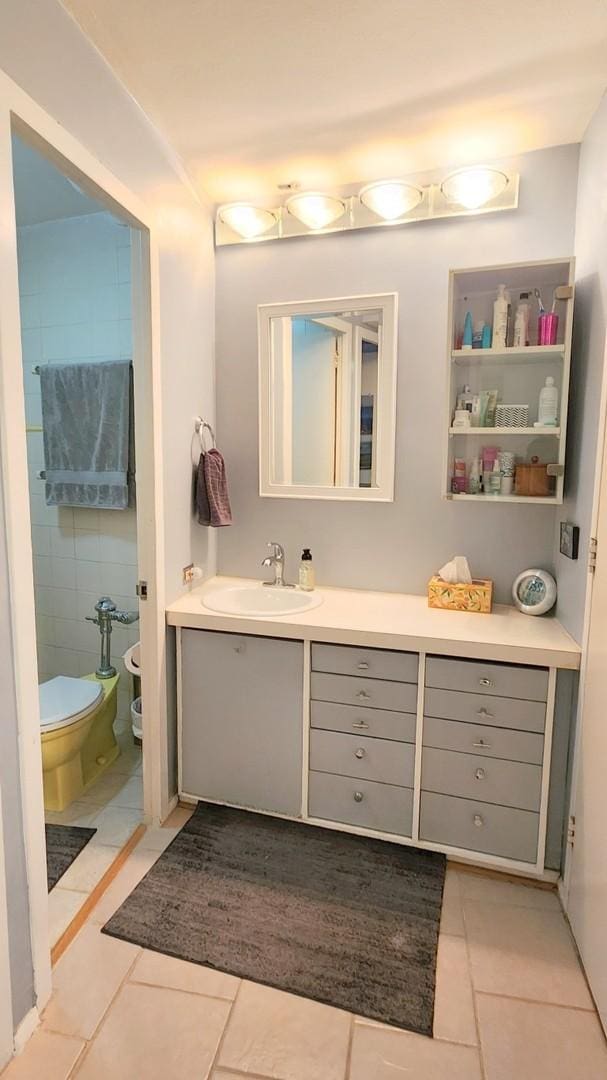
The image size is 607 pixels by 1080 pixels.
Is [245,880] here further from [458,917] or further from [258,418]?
[258,418]

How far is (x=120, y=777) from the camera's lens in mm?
2363

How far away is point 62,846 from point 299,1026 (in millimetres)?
1023

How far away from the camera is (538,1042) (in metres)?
1.31

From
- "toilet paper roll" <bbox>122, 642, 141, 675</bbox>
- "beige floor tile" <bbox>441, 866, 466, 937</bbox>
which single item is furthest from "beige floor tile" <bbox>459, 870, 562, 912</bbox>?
"toilet paper roll" <bbox>122, 642, 141, 675</bbox>

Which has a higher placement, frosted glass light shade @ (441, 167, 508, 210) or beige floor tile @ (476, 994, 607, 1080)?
frosted glass light shade @ (441, 167, 508, 210)

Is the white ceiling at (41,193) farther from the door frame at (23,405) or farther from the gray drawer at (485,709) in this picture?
the gray drawer at (485,709)

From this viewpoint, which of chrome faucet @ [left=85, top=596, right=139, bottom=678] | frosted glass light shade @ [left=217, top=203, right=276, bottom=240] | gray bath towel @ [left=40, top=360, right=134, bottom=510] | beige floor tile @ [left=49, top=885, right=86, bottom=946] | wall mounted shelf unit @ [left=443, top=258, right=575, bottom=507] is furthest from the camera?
chrome faucet @ [left=85, top=596, right=139, bottom=678]

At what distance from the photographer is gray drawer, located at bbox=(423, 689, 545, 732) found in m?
1.72

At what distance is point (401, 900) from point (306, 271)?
229 centimetres

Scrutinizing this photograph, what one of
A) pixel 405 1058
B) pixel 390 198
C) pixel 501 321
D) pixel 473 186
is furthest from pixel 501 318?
pixel 405 1058

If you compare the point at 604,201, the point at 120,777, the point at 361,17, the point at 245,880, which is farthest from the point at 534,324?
the point at 120,777

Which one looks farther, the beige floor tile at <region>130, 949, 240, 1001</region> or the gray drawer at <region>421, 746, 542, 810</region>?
the gray drawer at <region>421, 746, 542, 810</region>

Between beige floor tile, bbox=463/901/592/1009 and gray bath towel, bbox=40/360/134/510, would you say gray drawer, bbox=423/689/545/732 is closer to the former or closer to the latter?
beige floor tile, bbox=463/901/592/1009

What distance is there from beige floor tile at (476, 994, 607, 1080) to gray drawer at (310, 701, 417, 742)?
0.70m
